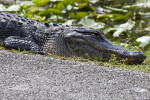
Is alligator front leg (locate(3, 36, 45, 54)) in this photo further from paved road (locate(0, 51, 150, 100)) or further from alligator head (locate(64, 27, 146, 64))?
paved road (locate(0, 51, 150, 100))

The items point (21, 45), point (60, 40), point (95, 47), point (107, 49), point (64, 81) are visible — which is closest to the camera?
point (64, 81)

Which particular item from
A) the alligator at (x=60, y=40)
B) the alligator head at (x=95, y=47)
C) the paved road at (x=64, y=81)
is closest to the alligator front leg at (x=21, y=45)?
the alligator at (x=60, y=40)

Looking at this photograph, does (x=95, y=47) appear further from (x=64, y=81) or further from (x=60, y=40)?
(x=64, y=81)

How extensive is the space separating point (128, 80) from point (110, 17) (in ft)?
19.2

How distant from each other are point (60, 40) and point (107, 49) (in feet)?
3.53

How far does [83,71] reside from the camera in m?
4.18

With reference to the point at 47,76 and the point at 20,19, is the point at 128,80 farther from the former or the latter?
the point at 20,19

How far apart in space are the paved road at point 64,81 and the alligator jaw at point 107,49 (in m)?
0.82

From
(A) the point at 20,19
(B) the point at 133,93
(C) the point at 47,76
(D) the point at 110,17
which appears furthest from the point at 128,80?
(D) the point at 110,17

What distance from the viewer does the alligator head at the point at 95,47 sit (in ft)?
16.5

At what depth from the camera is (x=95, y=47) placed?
536 centimetres

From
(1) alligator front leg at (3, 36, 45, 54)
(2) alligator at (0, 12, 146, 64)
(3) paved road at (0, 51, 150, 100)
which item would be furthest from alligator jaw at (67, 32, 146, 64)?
(3) paved road at (0, 51, 150, 100)

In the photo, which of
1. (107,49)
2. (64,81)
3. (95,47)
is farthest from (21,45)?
(64,81)

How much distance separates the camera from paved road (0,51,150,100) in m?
3.28
